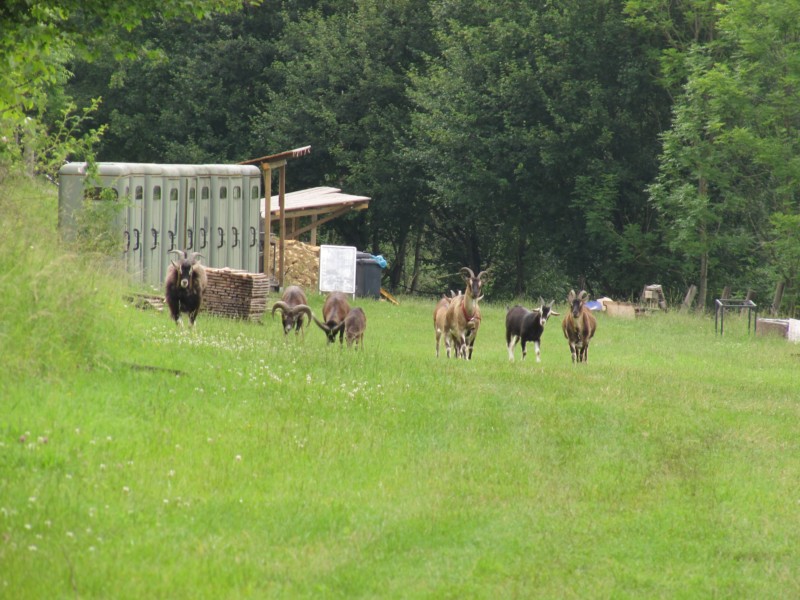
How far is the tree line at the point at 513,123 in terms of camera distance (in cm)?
4162

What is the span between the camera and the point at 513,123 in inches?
1900

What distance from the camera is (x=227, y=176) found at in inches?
1414

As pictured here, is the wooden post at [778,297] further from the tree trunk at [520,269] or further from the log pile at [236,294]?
the log pile at [236,294]

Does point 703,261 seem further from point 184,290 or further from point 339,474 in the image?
point 339,474

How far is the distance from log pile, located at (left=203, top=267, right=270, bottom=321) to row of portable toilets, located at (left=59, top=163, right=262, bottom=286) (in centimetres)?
215

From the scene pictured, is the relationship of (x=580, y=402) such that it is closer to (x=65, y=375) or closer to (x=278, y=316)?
(x=65, y=375)

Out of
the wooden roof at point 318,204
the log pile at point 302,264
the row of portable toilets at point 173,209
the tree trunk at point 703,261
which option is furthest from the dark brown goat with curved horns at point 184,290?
the tree trunk at point 703,261

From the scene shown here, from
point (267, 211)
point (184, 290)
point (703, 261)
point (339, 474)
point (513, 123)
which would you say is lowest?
point (339, 474)

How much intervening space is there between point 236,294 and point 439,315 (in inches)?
190

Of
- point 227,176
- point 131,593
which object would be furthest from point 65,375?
point 227,176

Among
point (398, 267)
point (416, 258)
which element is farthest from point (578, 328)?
point (416, 258)

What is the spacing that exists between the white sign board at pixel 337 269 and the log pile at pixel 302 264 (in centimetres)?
181

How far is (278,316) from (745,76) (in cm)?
1841

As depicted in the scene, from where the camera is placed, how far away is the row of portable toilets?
27938 mm
